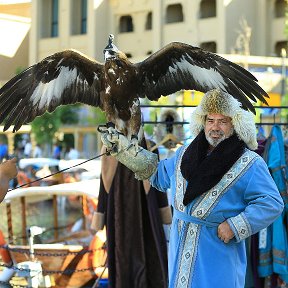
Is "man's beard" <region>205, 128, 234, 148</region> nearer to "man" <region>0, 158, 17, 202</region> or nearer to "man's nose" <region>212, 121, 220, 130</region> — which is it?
"man's nose" <region>212, 121, 220, 130</region>

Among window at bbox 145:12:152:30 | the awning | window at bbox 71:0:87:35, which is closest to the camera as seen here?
window at bbox 145:12:152:30

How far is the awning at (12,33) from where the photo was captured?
43.3 metres

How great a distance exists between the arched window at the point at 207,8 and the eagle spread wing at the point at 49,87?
121 feet

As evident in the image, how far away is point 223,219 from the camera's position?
3.16m

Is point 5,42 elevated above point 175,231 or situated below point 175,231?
above

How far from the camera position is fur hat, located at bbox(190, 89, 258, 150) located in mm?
3215

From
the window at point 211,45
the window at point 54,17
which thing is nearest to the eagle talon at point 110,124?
the window at point 211,45

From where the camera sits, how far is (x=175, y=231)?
3.32 m

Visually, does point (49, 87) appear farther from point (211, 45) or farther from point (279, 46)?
point (279, 46)

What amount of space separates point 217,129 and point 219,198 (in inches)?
14.2

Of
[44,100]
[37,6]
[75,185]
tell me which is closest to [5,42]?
[37,6]

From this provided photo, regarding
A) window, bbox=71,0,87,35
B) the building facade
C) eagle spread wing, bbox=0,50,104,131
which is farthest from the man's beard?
window, bbox=71,0,87,35

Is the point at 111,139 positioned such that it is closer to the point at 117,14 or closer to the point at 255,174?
the point at 255,174

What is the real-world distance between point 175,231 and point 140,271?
1.82 m
